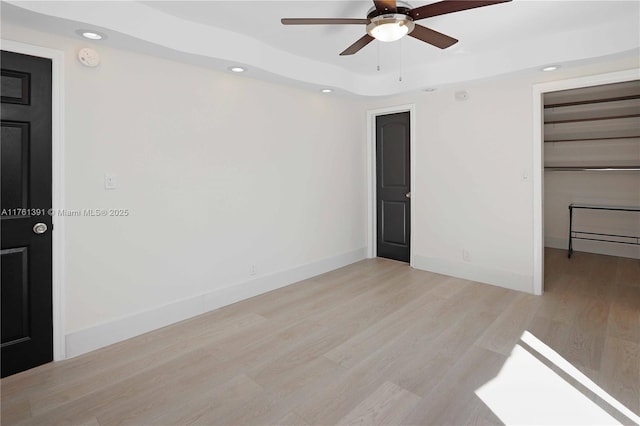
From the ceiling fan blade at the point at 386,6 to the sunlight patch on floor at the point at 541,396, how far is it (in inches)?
92.8

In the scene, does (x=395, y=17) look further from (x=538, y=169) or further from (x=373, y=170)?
(x=373, y=170)

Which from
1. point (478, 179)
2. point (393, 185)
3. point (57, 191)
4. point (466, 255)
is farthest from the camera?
point (393, 185)

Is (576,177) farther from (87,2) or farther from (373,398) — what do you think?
(87,2)

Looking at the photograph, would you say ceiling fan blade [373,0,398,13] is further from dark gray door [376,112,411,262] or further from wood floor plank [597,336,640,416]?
dark gray door [376,112,411,262]

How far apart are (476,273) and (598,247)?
2.56m

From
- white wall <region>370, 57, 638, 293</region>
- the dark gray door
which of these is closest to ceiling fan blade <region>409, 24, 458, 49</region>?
white wall <region>370, 57, 638, 293</region>

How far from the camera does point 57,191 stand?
8.38 ft

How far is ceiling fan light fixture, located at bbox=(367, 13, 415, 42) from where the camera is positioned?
2.21 metres

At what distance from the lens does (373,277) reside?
4492mm

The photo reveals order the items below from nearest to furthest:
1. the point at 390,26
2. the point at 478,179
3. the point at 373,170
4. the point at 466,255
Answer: the point at 390,26 < the point at 478,179 < the point at 466,255 < the point at 373,170

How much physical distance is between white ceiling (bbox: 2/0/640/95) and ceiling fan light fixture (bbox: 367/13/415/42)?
46cm

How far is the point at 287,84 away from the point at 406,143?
73.1 inches

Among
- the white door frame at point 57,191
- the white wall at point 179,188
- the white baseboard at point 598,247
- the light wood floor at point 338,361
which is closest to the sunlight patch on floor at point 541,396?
the light wood floor at point 338,361

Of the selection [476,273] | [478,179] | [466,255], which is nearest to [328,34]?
[478,179]
